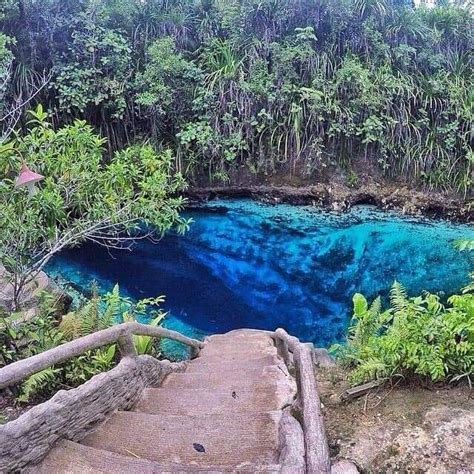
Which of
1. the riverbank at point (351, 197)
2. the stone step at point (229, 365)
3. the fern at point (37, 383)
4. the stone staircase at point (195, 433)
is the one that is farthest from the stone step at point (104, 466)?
the riverbank at point (351, 197)

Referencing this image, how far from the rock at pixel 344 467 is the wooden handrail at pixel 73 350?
1.22 m

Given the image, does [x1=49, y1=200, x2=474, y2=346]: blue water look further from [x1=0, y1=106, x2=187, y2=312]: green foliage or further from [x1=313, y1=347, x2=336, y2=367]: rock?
[x1=0, y1=106, x2=187, y2=312]: green foliage

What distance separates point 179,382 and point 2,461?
1754mm

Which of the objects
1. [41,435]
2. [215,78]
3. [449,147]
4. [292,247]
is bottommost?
[292,247]

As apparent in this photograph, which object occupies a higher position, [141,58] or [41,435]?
[141,58]

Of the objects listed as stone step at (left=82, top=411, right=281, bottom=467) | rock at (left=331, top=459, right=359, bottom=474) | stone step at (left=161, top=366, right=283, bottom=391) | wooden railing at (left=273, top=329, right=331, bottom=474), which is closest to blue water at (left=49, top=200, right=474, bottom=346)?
stone step at (left=161, top=366, right=283, bottom=391)

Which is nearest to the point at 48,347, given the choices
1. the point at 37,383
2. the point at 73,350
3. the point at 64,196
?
the point at 37,383

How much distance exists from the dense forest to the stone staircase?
7105mm

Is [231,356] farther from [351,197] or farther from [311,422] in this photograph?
[351,197]

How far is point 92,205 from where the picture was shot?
4.12 meters

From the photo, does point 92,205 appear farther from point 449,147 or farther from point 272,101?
point 449,147

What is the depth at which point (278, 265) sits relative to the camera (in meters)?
8.05

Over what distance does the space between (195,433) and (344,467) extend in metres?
0.66

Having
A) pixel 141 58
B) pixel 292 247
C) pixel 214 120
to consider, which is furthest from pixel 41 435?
pixel 141 58
